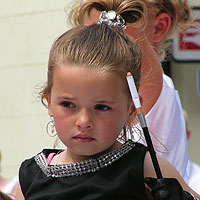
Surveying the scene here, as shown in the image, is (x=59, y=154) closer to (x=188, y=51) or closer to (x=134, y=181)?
(x=134, y=181)

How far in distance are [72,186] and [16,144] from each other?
488 centimetres

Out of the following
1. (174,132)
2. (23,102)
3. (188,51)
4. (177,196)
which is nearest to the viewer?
(177,196)

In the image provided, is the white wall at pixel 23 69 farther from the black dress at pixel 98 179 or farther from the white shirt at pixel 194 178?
the black dress at pixel 98 179

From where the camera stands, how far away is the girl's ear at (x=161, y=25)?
9.04ft

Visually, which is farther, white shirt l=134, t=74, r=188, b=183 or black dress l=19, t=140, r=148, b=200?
white shirt l=134, t=74, r=188, b=183

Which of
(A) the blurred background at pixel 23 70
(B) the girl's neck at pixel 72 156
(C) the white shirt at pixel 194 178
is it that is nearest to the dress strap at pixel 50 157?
(B) the girl's neck at pixel 72 156

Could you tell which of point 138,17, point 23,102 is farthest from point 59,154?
point 23,102

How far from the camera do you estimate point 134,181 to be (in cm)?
188

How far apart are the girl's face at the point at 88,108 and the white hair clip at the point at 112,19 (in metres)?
0.35

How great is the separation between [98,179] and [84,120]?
0.64 ft

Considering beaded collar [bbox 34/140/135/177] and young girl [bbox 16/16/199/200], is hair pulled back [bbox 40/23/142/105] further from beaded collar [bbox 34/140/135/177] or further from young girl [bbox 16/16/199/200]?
beaded collar [bbox 34/140/135/177]

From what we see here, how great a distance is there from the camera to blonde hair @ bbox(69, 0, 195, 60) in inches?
95.0

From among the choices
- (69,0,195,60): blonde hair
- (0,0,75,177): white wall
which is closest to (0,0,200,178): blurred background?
(0,0,75,177): white wall

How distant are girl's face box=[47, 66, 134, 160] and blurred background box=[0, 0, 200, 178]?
4649 millimetres
